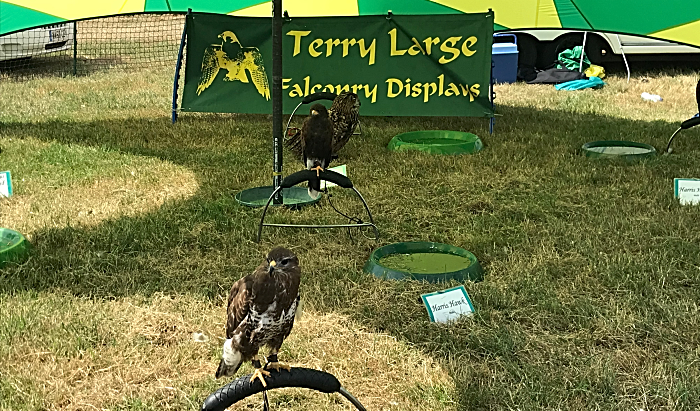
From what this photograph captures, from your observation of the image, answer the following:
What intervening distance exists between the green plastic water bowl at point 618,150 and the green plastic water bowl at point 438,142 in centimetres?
101

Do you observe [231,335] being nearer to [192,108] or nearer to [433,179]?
[433,179]

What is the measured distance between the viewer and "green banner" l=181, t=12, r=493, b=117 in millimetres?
7246

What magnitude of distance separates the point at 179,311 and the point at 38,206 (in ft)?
6.83

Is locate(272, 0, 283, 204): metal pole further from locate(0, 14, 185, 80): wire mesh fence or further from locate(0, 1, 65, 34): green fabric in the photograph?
locate(0, 14, 185, 80): wire mesh fence

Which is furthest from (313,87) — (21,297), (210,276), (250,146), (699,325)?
(699,325)

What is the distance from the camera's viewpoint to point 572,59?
11039mm

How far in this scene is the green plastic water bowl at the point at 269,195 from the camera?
5.08 meters

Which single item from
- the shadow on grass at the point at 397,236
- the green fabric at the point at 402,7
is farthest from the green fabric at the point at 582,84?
the green fabric at the point at 402,7

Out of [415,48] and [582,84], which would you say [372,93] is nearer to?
[415,48]

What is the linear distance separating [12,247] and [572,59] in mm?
9278

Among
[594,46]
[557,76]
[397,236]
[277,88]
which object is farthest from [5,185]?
[594,46]

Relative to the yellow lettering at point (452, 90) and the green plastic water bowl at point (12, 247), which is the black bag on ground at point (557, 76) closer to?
the yellow lettering at point (452, 90)

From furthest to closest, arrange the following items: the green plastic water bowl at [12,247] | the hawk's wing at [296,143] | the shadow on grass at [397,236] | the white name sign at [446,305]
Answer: the hawk's wing at [296,143] → the green plastic water bowl at [12,247] → the white name sign at [446,305] → the shadow on grass at [397,236]

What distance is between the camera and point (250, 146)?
677cm
